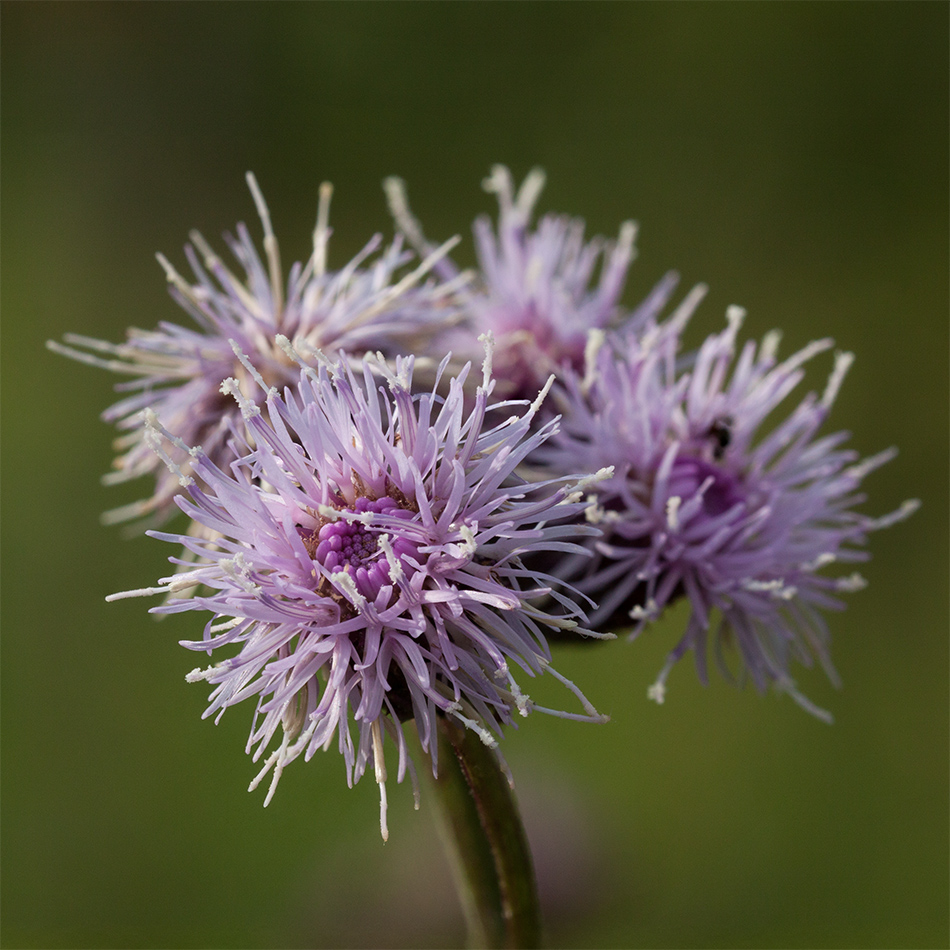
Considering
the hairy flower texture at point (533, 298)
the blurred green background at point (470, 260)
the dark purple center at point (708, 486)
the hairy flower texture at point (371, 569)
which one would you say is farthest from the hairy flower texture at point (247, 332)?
the blurred green background at point (470, 260)

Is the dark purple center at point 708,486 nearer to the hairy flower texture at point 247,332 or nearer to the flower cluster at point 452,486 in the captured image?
the flower cluster at point 452,486

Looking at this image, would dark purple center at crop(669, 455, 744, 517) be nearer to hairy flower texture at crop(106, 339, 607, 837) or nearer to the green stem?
hairy flower texture at crop(106, 339, 607, 837)

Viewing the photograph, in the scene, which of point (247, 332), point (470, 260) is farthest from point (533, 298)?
point (470, 260)

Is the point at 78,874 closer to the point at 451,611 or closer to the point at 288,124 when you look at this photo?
the point at 451,611

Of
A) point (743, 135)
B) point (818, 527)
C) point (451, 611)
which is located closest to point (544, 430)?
point (451, 611)

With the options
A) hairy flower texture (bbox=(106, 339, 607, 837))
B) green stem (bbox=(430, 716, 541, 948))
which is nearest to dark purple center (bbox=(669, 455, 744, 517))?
hairy flower texture (bbox=(106, 339, 607, 837))
